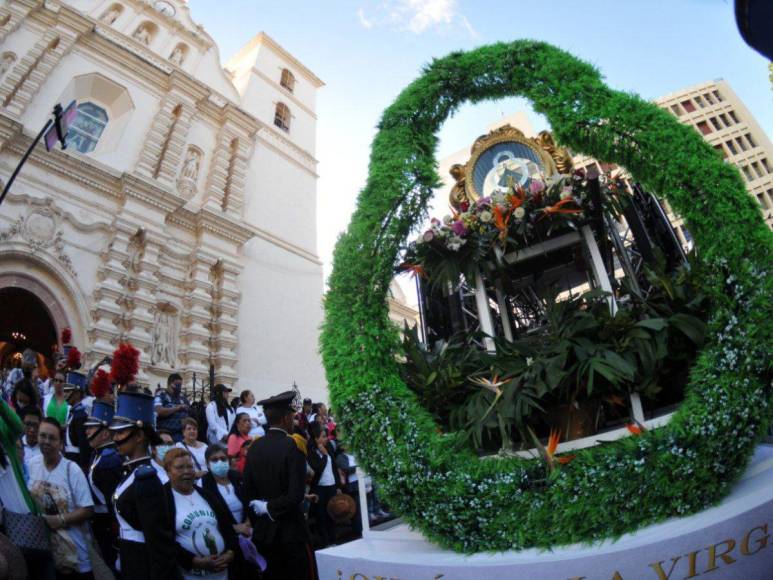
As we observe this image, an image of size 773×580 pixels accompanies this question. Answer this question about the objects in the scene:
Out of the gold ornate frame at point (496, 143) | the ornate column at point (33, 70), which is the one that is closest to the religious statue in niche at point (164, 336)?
the ornate column at point (33, 70)

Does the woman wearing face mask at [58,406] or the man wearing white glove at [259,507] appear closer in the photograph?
the man wearing white glove at [259,507]

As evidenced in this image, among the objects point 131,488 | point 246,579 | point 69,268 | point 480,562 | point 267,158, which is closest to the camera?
point 480,562

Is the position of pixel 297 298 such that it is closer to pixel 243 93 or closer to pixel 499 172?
pixel 243 93

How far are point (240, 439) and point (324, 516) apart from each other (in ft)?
5.90

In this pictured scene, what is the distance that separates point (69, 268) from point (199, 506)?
41.3ft

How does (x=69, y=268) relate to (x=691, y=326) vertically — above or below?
above

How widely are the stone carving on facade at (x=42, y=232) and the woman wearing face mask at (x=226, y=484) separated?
440 inches

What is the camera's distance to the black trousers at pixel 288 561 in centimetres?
390

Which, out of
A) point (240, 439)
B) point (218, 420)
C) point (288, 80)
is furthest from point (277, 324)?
point (288, 80)

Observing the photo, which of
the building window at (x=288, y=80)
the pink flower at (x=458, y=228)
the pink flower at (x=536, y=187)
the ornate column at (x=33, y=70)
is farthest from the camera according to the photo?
the building window at (x=288, y=80)

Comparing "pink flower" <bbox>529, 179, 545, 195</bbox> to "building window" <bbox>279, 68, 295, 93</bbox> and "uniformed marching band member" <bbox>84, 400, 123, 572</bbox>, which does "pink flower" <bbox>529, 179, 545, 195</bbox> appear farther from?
"building window" <bbox>279, 68, 295, 93</bbox>

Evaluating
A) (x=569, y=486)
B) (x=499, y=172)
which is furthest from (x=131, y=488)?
(x=499, y=172)

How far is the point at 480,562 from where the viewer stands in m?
2.80

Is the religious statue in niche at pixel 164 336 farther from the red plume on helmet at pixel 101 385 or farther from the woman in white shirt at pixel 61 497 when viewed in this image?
the woman in white shirt at pixel 61 497
